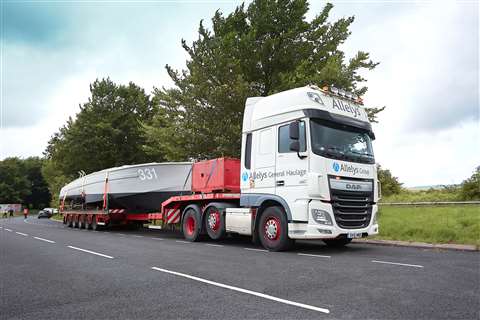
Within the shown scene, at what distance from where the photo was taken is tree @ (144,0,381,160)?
59.4 ft

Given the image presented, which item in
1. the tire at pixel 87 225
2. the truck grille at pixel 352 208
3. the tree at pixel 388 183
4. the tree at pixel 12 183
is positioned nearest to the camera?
the truck grille at pixel 352 208

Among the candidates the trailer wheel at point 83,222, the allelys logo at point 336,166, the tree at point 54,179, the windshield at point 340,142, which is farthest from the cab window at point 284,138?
the tree at point 54,179

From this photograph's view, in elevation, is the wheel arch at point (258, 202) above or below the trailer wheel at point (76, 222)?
above

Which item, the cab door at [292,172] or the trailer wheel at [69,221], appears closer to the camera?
the cab door at [292,172]

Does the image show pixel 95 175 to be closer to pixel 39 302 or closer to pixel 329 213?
pixel 329 213

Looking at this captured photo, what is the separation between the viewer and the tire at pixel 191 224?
13.1 metres

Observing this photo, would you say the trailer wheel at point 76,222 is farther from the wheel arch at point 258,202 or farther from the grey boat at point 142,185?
the wheel arch at point 258,202

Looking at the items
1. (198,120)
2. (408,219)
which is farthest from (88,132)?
(408,219)

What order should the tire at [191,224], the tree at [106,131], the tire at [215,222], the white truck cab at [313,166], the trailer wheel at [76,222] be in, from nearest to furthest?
the white truck cab at [313,166] → the tire at [215,222] → the tire at [191,224] → the trailer wheel at [76,222] → the tree at [106,131]

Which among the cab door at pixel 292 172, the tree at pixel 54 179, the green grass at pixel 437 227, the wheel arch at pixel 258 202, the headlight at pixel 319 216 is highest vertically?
the tree at pixel 54 179

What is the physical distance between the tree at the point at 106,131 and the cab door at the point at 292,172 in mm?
29907

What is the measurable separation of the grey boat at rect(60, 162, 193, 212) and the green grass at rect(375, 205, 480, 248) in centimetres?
708

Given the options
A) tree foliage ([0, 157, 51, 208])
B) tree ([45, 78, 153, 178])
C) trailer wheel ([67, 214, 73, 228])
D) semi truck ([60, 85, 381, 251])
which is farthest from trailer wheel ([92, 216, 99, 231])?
tree foliage ([0, 157, 51, 208])

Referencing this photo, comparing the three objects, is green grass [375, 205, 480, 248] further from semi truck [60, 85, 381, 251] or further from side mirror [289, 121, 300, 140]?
side mirror [289, 121, 300, 140]
